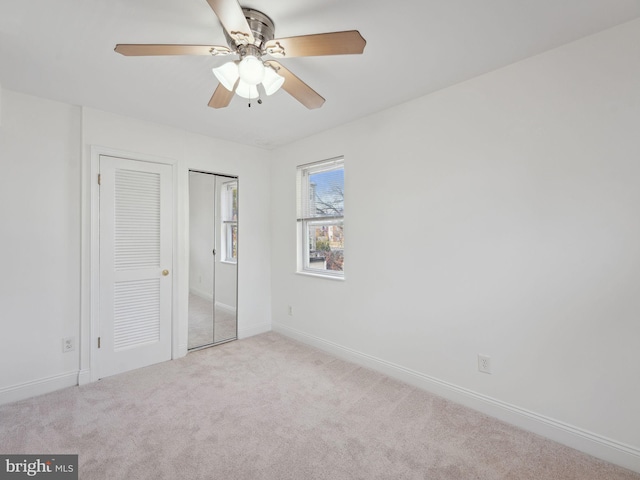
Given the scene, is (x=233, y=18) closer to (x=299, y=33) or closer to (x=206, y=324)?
(x=299, y=33)

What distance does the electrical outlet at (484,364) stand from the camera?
2.20 metres

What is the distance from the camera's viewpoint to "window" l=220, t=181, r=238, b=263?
369cm

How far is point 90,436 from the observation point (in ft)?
6.44

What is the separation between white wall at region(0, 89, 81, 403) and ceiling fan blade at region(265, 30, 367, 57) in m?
2.23

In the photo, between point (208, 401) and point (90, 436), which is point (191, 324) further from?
point (90, 436)

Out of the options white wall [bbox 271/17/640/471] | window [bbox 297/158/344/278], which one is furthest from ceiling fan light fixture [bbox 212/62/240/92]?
window [bbox 297/158/344/278]

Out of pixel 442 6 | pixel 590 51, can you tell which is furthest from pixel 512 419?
pixel 442 6

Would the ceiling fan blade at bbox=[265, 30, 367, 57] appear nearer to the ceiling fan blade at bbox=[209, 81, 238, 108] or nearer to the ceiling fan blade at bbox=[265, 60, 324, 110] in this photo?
the ceiling fan blade at bbox=[265, 60, 324, 110]

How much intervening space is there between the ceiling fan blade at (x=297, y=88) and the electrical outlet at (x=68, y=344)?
280cm

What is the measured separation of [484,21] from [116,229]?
3271mm

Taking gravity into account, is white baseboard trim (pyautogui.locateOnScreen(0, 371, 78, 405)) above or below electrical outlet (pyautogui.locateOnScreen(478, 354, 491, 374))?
below

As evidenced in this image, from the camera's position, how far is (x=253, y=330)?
12.7ft

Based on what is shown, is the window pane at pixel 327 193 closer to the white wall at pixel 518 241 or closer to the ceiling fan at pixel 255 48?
the white wall at pixel 518 241

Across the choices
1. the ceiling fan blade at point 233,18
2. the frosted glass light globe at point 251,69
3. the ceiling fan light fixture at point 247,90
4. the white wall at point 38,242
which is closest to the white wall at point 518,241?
the ceiling fan light fixture at point 247,90
